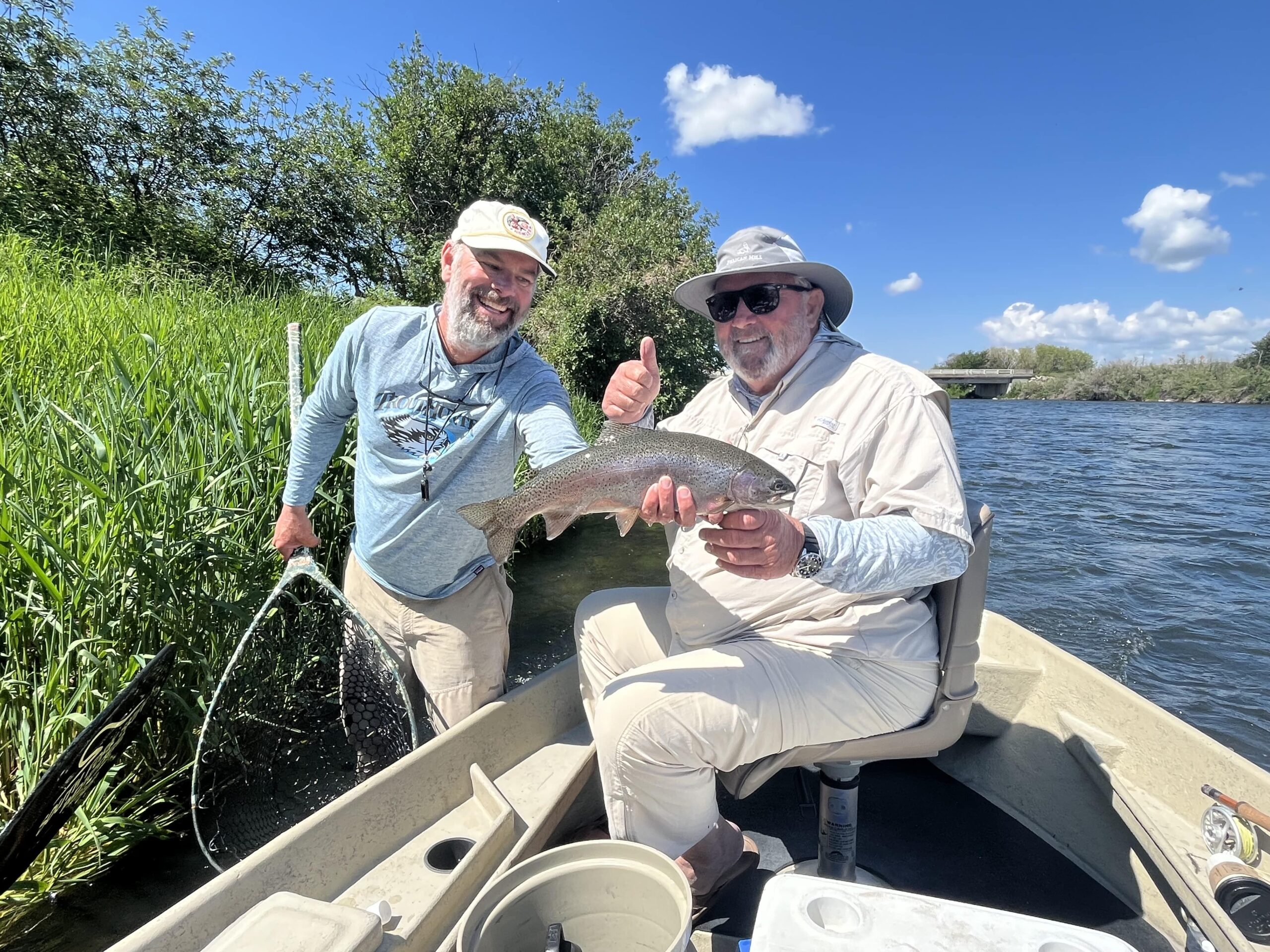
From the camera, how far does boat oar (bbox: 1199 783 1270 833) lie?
8.04 feet

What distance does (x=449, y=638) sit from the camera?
3.37 meters

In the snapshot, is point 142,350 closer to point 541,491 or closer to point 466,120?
point 541,491

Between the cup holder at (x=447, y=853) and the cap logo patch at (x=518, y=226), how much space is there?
8.57 ft

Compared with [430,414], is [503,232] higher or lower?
higher

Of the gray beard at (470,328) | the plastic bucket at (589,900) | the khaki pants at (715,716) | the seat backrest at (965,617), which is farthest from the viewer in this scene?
the gray beard at (470,328)

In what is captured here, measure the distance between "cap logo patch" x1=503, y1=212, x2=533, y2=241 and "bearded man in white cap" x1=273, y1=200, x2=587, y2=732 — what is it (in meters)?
0.01

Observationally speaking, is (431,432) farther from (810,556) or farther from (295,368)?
(810,556)

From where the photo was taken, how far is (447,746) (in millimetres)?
3043

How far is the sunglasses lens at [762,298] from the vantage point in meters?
2.82

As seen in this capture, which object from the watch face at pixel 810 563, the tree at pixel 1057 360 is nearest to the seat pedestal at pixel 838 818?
the watch face at pixel 810 563

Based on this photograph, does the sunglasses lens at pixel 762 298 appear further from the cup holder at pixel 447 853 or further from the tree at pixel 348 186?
the tree at pixel 348 186

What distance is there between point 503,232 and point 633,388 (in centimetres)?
94

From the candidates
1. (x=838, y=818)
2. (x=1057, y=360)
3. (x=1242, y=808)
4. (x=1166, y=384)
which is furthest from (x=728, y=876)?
(x=1057, y=360)

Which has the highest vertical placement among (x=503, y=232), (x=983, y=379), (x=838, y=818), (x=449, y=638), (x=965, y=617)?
(x=503, y=232)
